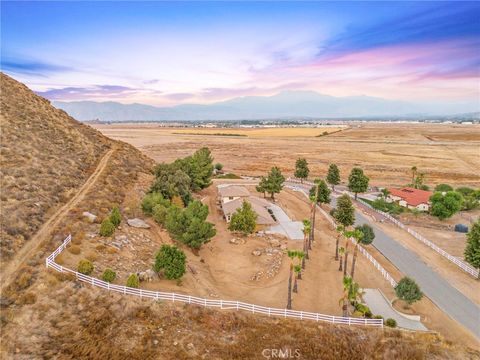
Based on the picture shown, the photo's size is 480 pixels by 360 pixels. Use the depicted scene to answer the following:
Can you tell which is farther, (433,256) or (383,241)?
(383,241)

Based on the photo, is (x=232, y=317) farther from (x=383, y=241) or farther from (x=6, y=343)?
(x=383, y=241)

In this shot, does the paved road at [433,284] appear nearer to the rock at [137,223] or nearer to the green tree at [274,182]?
the green tree at [274,182]

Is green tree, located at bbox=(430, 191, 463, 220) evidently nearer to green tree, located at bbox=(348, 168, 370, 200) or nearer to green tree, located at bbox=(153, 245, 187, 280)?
green tree, located at bbox=(348, 168, 370, 200)

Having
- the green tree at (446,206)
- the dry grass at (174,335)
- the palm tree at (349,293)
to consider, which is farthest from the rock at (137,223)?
the green tree at (446,206)

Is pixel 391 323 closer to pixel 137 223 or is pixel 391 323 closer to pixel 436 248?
pixel 436 248

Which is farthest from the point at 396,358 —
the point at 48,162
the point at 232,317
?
the point at 48,162
